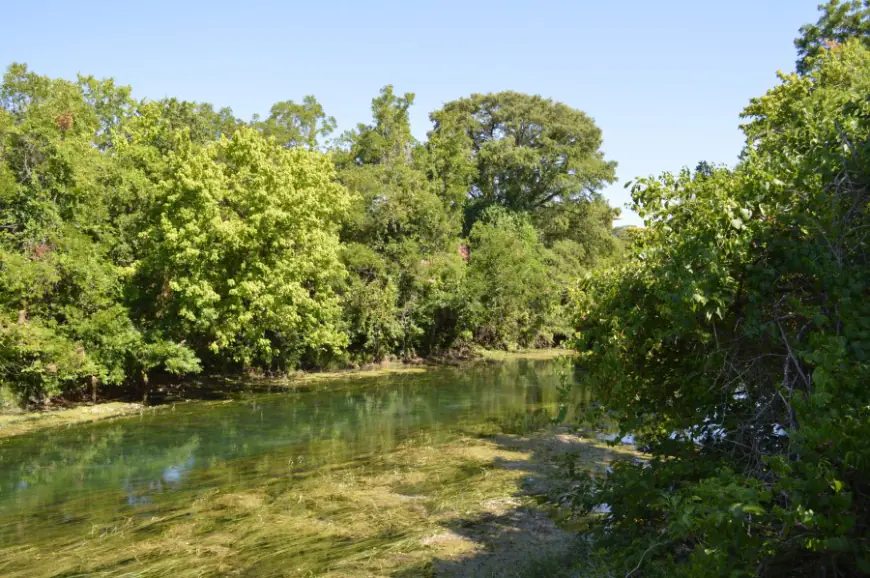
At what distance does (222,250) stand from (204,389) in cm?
590

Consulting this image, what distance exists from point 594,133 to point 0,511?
50.9 m

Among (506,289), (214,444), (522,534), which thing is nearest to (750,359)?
(522,534)

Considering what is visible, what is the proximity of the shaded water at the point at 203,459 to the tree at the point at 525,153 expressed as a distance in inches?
1111

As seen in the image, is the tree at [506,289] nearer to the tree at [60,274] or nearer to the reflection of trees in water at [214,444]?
the reflection of trees in water at [214,444]

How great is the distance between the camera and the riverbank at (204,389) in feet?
58.5

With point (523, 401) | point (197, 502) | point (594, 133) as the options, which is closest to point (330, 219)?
point (523, 401)

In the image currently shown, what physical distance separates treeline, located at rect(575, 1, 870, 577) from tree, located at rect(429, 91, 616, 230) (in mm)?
42697

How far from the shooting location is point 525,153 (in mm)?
49438

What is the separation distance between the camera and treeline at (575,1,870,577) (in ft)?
12.1

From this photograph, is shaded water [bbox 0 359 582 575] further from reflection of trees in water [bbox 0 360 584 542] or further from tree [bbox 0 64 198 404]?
tree [bbox 0 64 198 404]

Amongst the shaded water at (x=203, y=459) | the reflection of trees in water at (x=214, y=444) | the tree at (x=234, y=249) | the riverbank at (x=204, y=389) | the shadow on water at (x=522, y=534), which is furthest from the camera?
the tree at (x=234, y=249)

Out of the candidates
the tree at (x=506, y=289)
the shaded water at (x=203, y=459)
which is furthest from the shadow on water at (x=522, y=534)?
the tree at (x=506, y=289)

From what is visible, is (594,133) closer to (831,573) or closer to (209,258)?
(209,258)

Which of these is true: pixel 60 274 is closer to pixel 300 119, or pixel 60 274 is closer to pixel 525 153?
pixel 300 119
